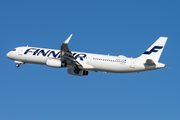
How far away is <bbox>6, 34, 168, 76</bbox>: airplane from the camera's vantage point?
4597cm

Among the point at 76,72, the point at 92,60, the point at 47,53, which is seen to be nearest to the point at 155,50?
the point at 92,60

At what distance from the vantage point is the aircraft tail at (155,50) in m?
A: 46.5

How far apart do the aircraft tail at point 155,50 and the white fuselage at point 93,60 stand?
1471 mm

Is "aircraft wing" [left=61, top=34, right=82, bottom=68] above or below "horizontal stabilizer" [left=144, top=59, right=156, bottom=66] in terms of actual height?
above

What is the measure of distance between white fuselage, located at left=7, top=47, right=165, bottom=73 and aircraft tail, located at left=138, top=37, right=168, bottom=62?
57.9 inches

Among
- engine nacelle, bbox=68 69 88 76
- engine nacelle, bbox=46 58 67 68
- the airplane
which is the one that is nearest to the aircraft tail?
the airplane

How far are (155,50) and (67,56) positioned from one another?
14266mm

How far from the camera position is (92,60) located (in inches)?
1919

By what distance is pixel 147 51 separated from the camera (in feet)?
157

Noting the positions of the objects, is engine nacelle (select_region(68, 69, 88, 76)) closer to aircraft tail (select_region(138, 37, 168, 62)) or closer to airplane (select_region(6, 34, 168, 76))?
airplane (select_region(6, 34, 168, 76))

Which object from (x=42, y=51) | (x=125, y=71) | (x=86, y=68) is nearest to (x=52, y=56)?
(x=42, y=51)

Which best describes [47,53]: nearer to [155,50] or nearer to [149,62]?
[149,62]

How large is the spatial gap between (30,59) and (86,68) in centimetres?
1052

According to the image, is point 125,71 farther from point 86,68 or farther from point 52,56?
point 52,56
